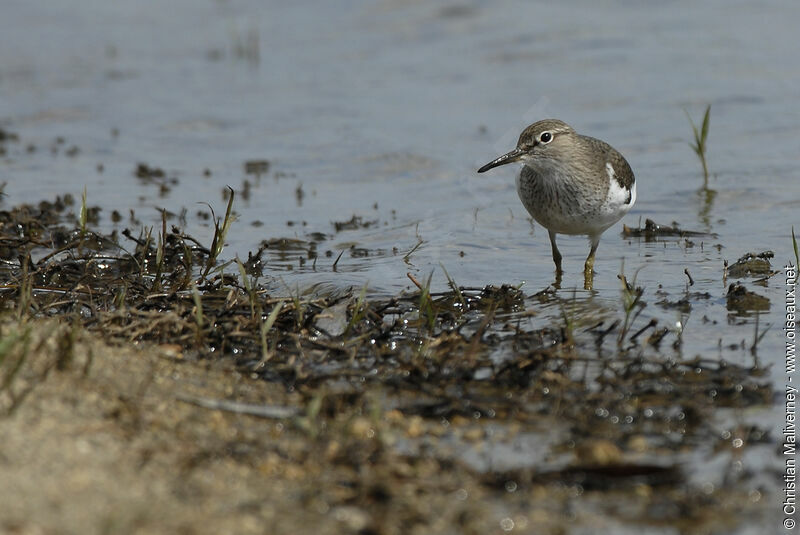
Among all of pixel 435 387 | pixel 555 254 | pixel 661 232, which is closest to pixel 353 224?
pixel 555 254

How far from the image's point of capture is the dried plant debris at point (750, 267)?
706 centimetres

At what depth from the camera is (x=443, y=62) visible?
1438 centimetres

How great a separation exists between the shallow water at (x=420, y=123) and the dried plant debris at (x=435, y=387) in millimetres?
459

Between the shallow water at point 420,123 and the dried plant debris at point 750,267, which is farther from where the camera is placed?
the shallow water at point 420,123

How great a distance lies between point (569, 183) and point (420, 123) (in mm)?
Result: 4944

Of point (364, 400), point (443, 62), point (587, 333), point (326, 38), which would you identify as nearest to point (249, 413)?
point (364, 400)

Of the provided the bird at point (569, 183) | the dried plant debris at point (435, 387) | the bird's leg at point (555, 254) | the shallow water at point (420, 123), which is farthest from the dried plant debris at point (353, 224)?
the dried plant debris at point (435, 387)

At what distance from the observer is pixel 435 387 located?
4.89m

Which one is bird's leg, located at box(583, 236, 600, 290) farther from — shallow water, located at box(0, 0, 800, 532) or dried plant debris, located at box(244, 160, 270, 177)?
dried plant debris, located at box(244, 160, 270, 177)

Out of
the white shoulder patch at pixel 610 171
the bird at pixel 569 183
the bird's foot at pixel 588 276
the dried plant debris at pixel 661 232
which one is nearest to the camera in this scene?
the bird's foot at pixel 588 276

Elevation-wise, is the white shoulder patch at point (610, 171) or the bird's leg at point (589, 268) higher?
the white shoulder patch at point (610, 171)

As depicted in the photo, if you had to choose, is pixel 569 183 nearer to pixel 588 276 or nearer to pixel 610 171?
pixel 610 171

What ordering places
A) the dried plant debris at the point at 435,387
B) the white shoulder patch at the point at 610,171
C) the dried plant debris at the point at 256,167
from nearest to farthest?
the dried plant debris at the point at 435,387
the white shoulder patch at the point at 610,171
the dried plant debris at the point at 256,167

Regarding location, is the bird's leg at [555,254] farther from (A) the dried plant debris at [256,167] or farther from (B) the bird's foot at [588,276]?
(A) the dried plant debris at [256,167]
